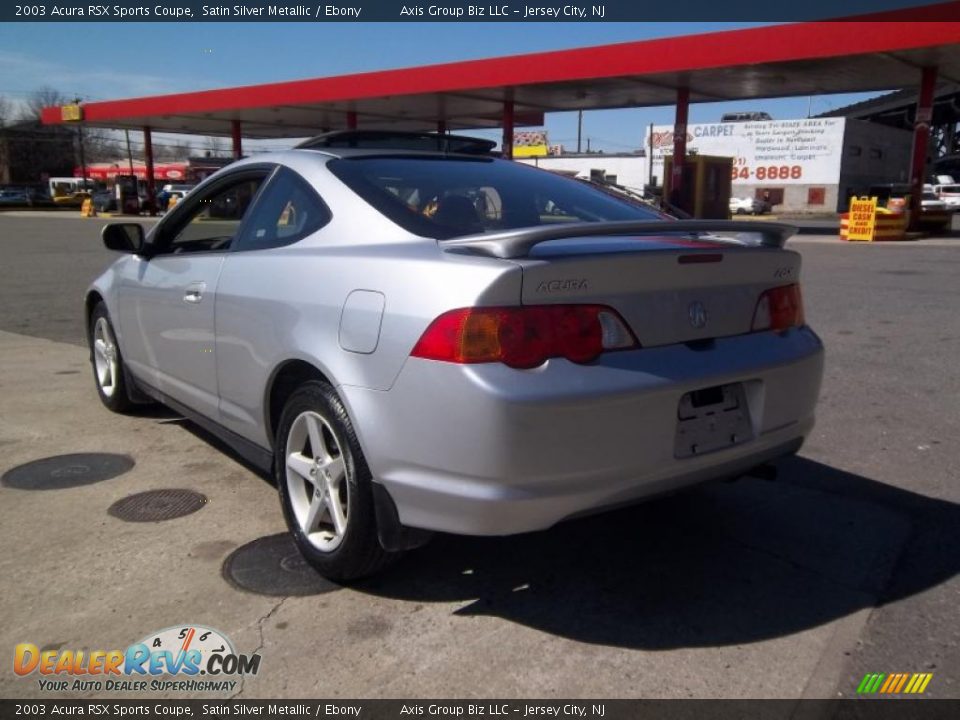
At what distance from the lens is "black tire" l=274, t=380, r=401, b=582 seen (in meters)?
2.68

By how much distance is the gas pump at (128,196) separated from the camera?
4334 centimetres

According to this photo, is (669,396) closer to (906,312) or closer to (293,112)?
(906,312)

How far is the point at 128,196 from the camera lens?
43.6m

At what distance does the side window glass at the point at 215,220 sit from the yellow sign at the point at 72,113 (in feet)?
140

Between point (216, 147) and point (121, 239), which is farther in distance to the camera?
point (216, 147)

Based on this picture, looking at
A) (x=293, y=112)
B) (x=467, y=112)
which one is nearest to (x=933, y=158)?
(x=467, y=112)

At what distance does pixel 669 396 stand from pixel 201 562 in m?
1.92

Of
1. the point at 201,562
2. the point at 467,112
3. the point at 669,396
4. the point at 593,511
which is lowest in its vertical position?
the point at 201,562

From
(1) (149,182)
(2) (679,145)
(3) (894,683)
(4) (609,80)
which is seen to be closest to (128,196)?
(1) (149,182)

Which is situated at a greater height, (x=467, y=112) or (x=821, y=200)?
(x=467, y=112)

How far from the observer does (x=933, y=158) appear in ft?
250

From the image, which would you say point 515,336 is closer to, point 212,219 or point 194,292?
point 194,292

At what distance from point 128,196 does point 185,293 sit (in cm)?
4445

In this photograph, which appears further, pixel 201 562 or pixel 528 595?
pixel 201 562
